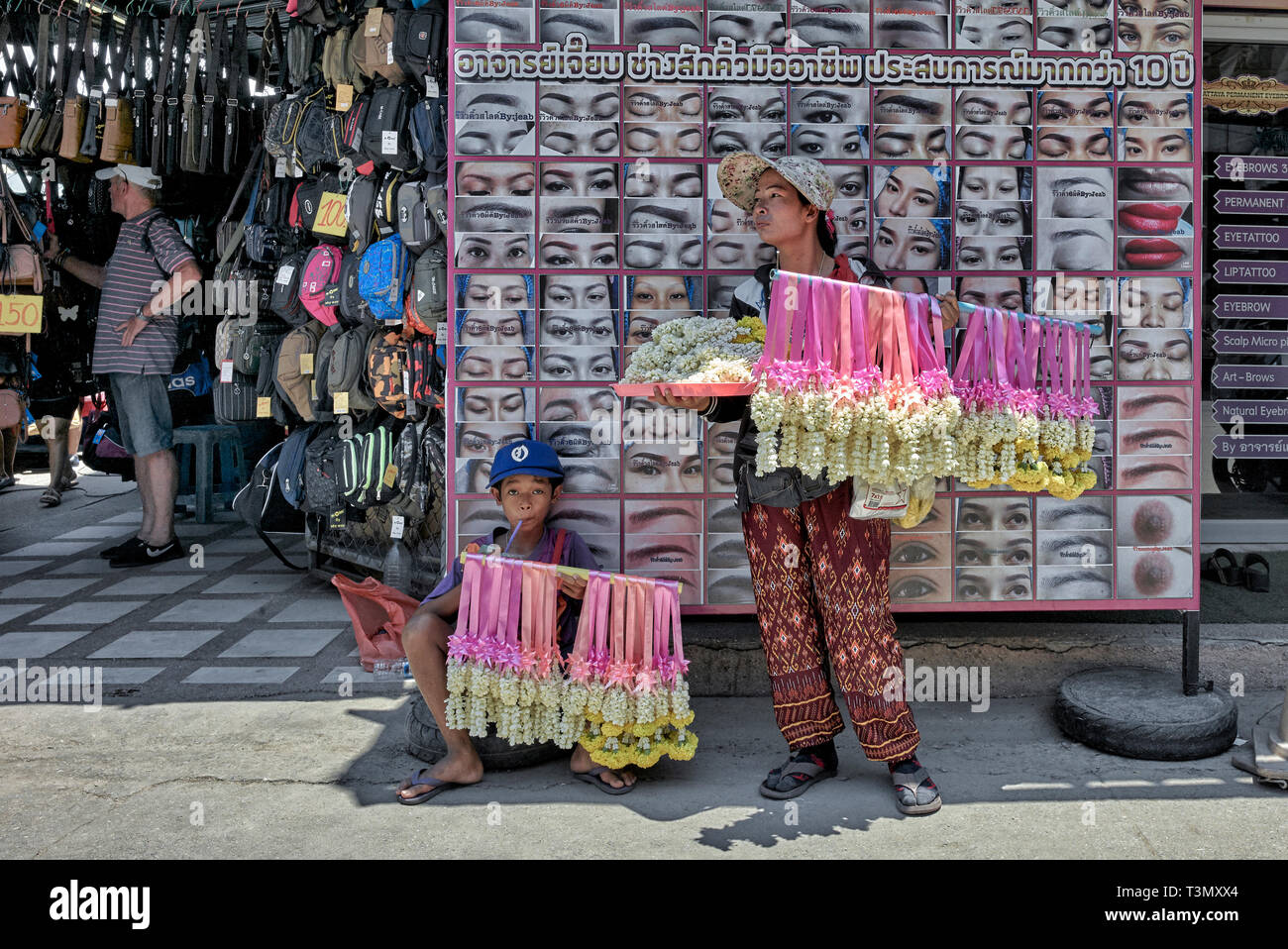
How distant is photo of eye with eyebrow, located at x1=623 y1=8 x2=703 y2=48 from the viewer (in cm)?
368

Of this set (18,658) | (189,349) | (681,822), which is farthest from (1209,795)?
(189,349)

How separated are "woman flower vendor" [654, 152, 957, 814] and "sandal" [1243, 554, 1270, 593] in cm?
240

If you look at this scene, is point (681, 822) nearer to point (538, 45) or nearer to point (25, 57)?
point (538, 45)

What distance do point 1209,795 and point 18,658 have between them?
4.69 m

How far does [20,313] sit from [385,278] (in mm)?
2955

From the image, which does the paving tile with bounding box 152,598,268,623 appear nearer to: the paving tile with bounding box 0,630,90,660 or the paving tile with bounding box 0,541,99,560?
the paving tile with bounding box 0,630,90,660

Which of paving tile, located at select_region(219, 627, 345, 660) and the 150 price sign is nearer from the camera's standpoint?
paving tile, located at select_region(219, 627, 345, 660)

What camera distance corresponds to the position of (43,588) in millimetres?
5852

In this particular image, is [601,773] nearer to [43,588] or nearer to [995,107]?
[995,107]

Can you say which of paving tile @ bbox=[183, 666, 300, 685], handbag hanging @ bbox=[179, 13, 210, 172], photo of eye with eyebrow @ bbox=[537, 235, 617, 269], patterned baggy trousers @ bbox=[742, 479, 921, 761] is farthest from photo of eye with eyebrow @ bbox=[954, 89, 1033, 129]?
handbag hanging @ bbox=[179, 13, 210, 172]

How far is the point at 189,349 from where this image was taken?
7.25 metres

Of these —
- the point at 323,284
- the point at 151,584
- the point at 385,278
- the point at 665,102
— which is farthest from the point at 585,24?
the point at 151,584

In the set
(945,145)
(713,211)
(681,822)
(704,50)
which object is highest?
(704,50)

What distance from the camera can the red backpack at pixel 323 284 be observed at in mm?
5441
